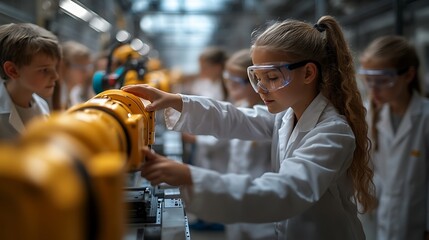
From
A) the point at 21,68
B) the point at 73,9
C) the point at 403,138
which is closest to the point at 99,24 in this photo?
the point at 73,9

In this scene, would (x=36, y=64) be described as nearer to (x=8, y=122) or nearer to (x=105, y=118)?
(x=8, y=122)

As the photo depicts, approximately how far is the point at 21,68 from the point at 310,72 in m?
1.13

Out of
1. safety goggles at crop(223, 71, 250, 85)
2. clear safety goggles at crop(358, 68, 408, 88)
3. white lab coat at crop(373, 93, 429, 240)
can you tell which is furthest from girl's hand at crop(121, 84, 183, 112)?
white lab coat at crop(373, 93, 429, 240)

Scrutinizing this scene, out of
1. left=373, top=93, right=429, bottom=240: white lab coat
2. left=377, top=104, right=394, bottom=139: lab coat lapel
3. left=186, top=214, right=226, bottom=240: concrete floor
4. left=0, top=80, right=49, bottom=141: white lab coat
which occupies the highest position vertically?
left=0, top=80, right=49, bottom=141: white lab coat

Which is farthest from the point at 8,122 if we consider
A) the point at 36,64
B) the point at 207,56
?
the point at 207,56

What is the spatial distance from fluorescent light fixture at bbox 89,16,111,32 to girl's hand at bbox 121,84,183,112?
1691 millimetres

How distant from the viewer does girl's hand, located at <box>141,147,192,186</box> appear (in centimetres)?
91

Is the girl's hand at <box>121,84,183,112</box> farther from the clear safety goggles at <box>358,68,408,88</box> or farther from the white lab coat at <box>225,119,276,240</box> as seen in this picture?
the clear safety goggles at <box>358,68,408,88</box>

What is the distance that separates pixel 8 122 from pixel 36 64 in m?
0.27

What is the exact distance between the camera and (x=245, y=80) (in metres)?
2.56

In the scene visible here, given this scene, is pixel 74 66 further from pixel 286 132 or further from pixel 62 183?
pixel 62 183

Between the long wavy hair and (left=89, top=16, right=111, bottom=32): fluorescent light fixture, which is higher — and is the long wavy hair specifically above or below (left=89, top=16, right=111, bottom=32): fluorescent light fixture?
below

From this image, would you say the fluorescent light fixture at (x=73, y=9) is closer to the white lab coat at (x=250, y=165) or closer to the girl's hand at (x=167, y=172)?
the white lab coat at (x=250, y=165)

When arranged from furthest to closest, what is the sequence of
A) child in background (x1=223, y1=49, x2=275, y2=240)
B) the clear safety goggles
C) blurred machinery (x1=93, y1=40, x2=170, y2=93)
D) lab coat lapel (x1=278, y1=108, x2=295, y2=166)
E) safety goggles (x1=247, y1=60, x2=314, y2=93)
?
child in background (x1=223, y1=49, x2=275, y2=240) < the clear safety goggles < blurred machinery (x1=93, y1=40, x2=170, y2=93) < lab coat lapel (x1=278, y1=108, x2=295, y2=166) < safety goggles (x1=247, y1=60, x2=314, y2=93)
